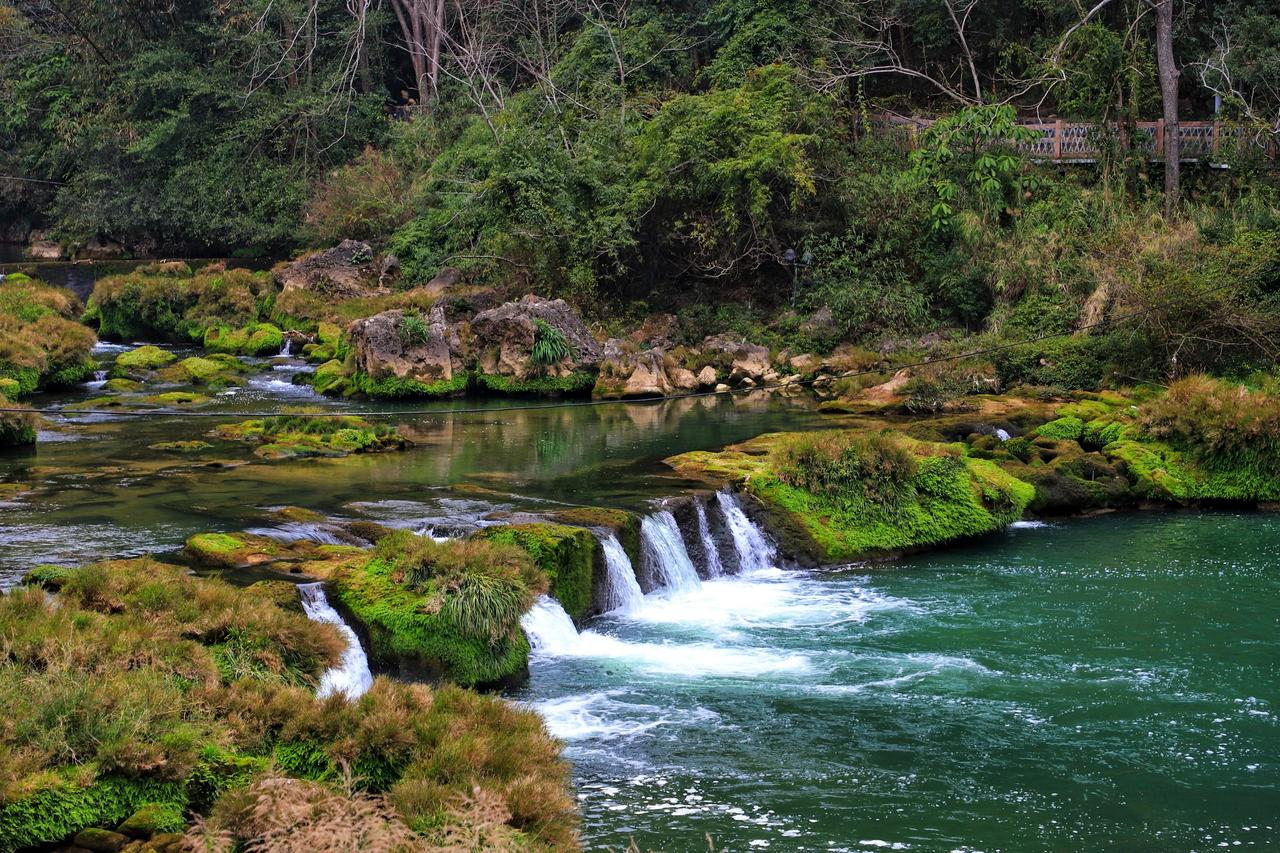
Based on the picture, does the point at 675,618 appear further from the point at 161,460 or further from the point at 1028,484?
the point at 161,460

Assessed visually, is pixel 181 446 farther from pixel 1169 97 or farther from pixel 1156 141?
pixel 1156 141

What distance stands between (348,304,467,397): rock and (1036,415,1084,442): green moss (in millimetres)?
12101

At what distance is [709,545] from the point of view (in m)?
14.2

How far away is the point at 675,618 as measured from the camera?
41.1 ft

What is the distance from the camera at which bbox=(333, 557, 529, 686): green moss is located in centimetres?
999

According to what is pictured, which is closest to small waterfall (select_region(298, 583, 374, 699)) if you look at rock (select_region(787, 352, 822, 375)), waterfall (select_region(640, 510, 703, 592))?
waterfall (select_region(640, 510, 703, 592))

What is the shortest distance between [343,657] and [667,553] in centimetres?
496

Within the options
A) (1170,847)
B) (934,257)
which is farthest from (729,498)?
(934,257)

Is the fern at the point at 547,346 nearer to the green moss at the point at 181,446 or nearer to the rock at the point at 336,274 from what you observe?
the green moss at the point at 181,446

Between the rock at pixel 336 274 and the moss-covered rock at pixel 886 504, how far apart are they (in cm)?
1820

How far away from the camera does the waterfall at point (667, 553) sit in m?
13.4

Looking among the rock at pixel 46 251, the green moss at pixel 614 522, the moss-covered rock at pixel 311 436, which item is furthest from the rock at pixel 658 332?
the rock at pixel 46 251

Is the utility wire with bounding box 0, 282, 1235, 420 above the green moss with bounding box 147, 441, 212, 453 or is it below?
above

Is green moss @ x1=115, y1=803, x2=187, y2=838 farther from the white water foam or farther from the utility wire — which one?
the utility wire
